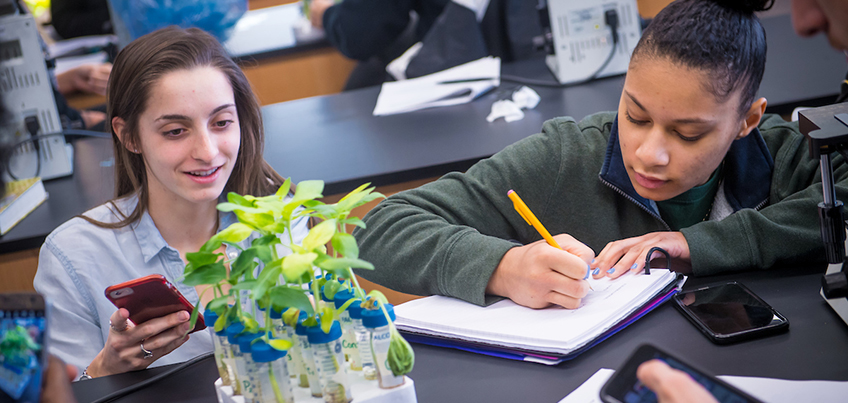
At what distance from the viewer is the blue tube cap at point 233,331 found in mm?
655

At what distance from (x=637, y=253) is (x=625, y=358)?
23 centimetres

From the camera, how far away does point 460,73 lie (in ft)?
6.74

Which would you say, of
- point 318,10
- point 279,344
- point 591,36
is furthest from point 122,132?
point 318,10

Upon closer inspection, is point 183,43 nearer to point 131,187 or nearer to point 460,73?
point 131,187

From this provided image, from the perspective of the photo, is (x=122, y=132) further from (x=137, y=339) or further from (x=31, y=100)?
(x=31, y=100)

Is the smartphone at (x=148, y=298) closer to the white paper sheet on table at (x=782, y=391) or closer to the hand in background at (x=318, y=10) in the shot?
the white paper sheet on table at (x=782, y=391)

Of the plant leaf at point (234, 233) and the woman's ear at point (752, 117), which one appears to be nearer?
the plant leaf at point (234, 233)

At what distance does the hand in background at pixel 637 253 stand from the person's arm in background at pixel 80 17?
337cm

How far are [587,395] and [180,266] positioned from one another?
842mm

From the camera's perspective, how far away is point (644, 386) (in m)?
0.61

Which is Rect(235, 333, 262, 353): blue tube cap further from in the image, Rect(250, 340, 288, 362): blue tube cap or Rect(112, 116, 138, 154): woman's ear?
Rect(112, 116, 138, 154): woman's ear

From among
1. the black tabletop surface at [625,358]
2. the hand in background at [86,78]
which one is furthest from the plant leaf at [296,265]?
the hand in background at [86,78]

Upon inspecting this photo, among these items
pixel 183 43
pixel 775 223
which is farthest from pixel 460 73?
pixel 775 223

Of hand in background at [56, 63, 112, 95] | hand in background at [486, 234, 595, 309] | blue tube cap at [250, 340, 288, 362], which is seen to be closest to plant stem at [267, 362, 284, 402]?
blue tube cap at [250, 340, 288, 362]
